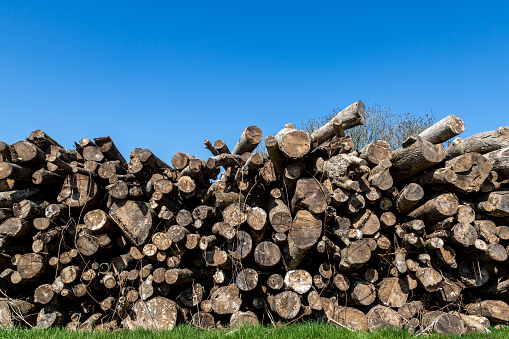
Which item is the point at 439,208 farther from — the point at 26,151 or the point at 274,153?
the point at 26,151

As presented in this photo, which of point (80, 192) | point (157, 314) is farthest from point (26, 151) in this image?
point (157, 314)

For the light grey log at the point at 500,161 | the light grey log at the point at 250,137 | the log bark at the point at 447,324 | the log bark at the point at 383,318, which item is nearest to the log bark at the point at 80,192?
the light grey log at the point at 250,137

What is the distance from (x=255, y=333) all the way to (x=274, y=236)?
3.48ft

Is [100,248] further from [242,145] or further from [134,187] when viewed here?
[242,145]

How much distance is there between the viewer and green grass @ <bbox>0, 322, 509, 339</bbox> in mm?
3376

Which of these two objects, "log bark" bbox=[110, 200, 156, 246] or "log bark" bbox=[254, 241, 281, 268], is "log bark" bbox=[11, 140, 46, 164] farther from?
"log bark" bbox=[254, 241, 281, 268]

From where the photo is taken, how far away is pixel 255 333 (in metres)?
3.44

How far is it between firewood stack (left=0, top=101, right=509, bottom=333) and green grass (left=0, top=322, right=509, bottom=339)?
7.6 inches

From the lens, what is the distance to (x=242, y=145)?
4887mm

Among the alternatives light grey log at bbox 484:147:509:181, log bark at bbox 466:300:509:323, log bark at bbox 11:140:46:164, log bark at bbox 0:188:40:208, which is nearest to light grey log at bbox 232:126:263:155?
log bark at bbox 11:140:46:164

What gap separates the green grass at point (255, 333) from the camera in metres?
3.38

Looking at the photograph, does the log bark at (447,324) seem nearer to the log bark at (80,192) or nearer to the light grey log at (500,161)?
the light grey log at (500,161)

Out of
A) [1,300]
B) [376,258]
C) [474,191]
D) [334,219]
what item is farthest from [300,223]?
[1,300]

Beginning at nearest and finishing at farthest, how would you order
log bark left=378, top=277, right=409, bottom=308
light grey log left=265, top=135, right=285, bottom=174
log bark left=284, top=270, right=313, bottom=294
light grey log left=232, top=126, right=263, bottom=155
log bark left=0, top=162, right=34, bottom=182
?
light grey log left=265, top=135, right=285, bottom=174, log bark left=284, top=270, right=313, bottom=294, log bark left=378, top=277, right=409, bottom=308, log bark left=0, top=162, right=34, bottom=182, light grey log left=232, top=126, right=263, bottom=155
